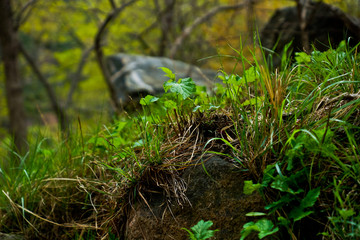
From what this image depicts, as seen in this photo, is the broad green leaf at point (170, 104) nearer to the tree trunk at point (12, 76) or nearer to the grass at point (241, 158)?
the grass at point (241, 158)

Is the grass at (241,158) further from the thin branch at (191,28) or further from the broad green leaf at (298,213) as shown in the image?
the thin branch at (191,28)

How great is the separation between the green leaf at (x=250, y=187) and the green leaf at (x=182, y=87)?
21.6 inches

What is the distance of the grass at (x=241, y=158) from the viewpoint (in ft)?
4.16

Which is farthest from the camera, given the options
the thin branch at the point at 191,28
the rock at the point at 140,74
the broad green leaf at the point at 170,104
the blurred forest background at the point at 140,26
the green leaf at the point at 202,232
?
the blurred forest background at the point at 140,26

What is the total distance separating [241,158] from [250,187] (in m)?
0.20

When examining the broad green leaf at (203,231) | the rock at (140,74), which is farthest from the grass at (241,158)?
the rock at (140,74)

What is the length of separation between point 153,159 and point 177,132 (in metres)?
0.26

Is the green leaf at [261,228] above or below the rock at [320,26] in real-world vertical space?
above

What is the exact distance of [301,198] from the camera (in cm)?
131

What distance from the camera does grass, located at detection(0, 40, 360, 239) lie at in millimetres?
1267

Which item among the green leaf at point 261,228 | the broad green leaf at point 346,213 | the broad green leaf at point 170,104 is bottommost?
the green leaf at point 261,228

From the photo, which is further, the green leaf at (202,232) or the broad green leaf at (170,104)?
the broad green leaf at (170,104)

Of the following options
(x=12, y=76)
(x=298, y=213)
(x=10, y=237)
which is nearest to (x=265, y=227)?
(x=298, y=213)

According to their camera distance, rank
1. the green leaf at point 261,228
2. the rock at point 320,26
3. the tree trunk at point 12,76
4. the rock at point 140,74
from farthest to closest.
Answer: the tree trunk at point 12,76 → the rock at point 140,74 → the rock at point 320,26 → the green leaf at point 261,228
